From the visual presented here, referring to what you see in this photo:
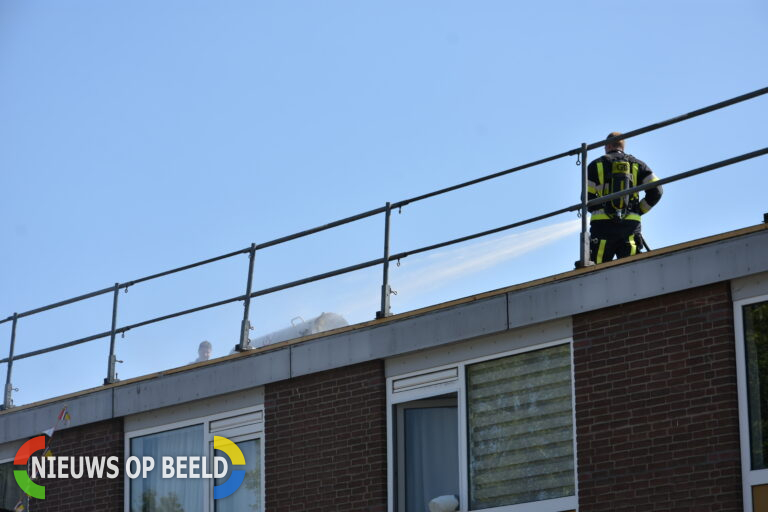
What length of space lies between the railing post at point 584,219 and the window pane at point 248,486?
4.35 metres

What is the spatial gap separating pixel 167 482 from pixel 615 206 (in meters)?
6.16

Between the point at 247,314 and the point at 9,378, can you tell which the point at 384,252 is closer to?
the point at 247,314

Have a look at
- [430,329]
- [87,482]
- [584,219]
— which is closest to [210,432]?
[87,482]

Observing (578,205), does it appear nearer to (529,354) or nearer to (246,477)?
(529,354)

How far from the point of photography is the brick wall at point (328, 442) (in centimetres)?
1574

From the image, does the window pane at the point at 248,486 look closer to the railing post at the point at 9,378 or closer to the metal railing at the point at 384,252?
the metal railing at the point at 384,252

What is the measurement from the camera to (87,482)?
18.5 metres

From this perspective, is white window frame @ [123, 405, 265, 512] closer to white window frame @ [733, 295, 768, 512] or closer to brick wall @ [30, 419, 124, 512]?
brick wall @ [30, 419, 124, 512]

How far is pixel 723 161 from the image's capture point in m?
14.0

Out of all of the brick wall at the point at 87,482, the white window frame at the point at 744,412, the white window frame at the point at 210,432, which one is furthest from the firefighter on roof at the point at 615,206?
the brick wall at the point at 87,482

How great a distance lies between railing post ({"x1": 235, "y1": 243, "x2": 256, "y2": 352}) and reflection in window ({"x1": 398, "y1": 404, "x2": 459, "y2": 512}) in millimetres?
2552

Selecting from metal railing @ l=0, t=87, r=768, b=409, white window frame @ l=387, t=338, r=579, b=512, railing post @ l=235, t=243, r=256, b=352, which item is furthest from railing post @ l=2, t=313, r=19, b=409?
white window frame @ l=387, t=338, r=579, b=512

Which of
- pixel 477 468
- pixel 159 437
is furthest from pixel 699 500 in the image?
pixel 159 437

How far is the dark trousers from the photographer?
1512 centimetres
